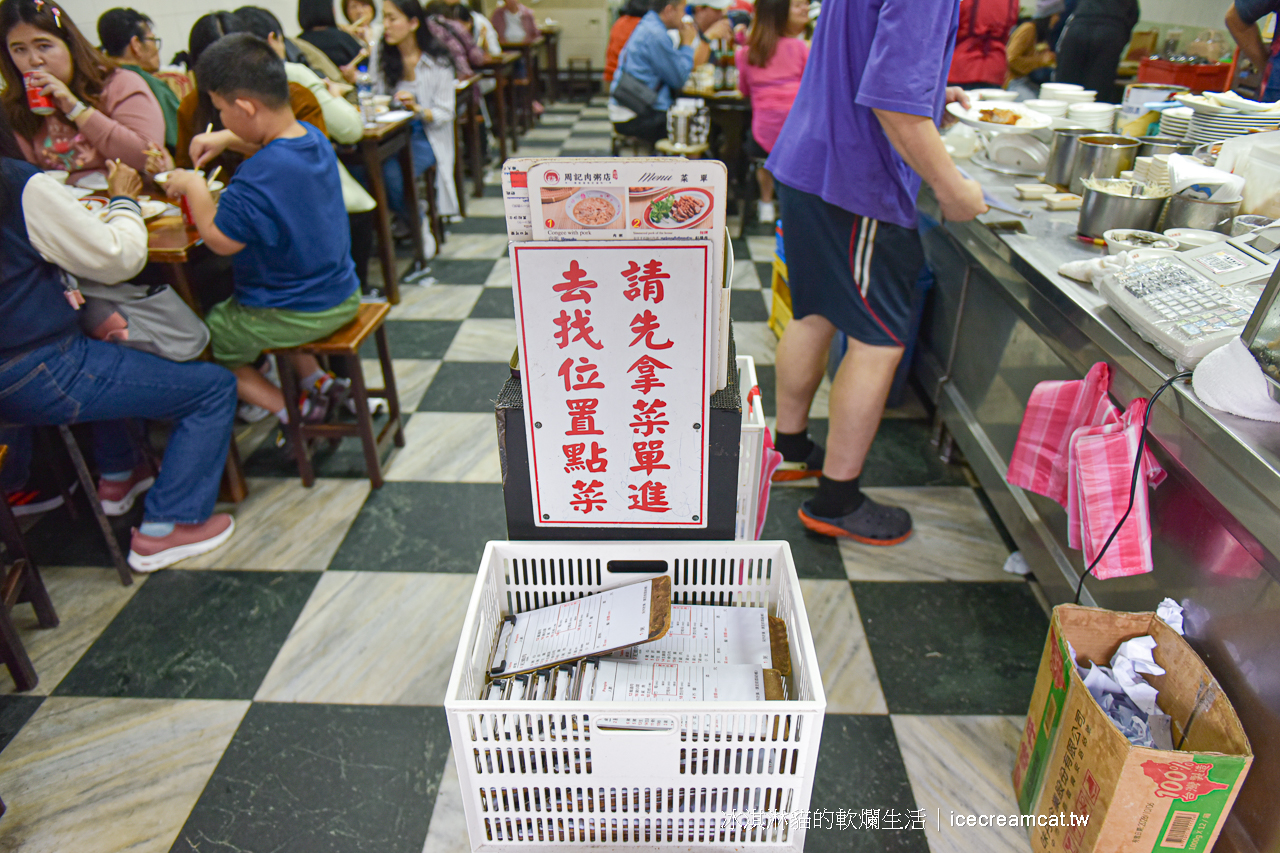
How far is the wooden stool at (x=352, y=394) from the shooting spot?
7.00 feet

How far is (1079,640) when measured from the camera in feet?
4.04

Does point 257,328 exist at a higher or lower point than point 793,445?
higher

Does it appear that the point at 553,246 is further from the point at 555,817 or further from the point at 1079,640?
the point at 1079,640

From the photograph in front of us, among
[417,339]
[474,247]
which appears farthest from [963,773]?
[474,247]

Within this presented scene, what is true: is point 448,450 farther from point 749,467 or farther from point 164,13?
point 164,13

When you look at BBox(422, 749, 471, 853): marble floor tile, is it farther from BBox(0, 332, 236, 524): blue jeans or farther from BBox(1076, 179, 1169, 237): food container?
BBox(1076, 179, 1169, 237): food container

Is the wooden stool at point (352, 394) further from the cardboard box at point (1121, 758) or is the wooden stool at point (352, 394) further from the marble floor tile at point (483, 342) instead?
the cardboard box at point (1121, 758)

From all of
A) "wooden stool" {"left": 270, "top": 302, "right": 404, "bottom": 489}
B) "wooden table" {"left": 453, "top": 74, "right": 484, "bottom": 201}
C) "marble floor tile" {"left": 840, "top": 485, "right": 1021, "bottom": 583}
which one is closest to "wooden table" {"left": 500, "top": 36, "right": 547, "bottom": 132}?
"wooden table" {"left": 453, "top": 74, "right": 484, "bottom": 201}

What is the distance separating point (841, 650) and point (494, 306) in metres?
2.36

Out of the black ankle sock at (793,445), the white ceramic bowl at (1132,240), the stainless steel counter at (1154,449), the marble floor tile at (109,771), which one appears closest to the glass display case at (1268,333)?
the stainless steel counter at (1154,449)

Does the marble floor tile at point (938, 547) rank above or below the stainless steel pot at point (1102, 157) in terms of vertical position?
below

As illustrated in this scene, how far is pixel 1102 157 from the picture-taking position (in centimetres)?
188

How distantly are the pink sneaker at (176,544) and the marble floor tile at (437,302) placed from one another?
1.54 meters

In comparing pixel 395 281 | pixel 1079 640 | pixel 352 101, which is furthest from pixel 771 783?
pixel 352 101
